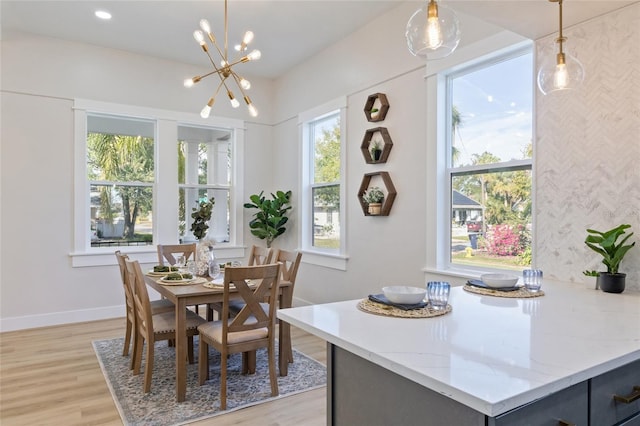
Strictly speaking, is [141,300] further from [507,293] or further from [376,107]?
[376,107]

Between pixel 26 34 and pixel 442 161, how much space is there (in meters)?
4.72

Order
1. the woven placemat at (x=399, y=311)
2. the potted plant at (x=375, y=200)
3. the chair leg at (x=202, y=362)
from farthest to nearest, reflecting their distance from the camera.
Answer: the potted plant at (x=375, y=200) → the chair leg at (x=202, y=362) → the woven placemat at (x=399, y=311)

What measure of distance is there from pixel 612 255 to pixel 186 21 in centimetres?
422

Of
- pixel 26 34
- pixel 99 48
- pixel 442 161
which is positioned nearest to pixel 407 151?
pixel 442 161

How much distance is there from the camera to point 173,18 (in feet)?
13.5

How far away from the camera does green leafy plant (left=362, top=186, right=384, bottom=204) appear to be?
3927 millimetres

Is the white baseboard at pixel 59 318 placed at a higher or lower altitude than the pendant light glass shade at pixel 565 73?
lower

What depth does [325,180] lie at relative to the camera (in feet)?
16.6

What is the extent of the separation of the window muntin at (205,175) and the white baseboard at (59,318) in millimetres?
1247

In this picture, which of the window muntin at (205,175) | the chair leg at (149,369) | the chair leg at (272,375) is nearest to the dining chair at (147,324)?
the chair leg at (149,369)

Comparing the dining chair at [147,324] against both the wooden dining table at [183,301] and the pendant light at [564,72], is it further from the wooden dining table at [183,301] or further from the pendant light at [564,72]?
the pendant light at [564,72]

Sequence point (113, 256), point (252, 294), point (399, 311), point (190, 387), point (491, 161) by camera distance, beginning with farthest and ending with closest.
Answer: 1. point (113, 256)
2. point (491, 161)
3. point (190, 387)
4. point (252, 294)
5. point (399, 311)

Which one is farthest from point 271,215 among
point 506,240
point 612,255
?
point 612,255

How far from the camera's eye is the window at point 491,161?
114 inches
